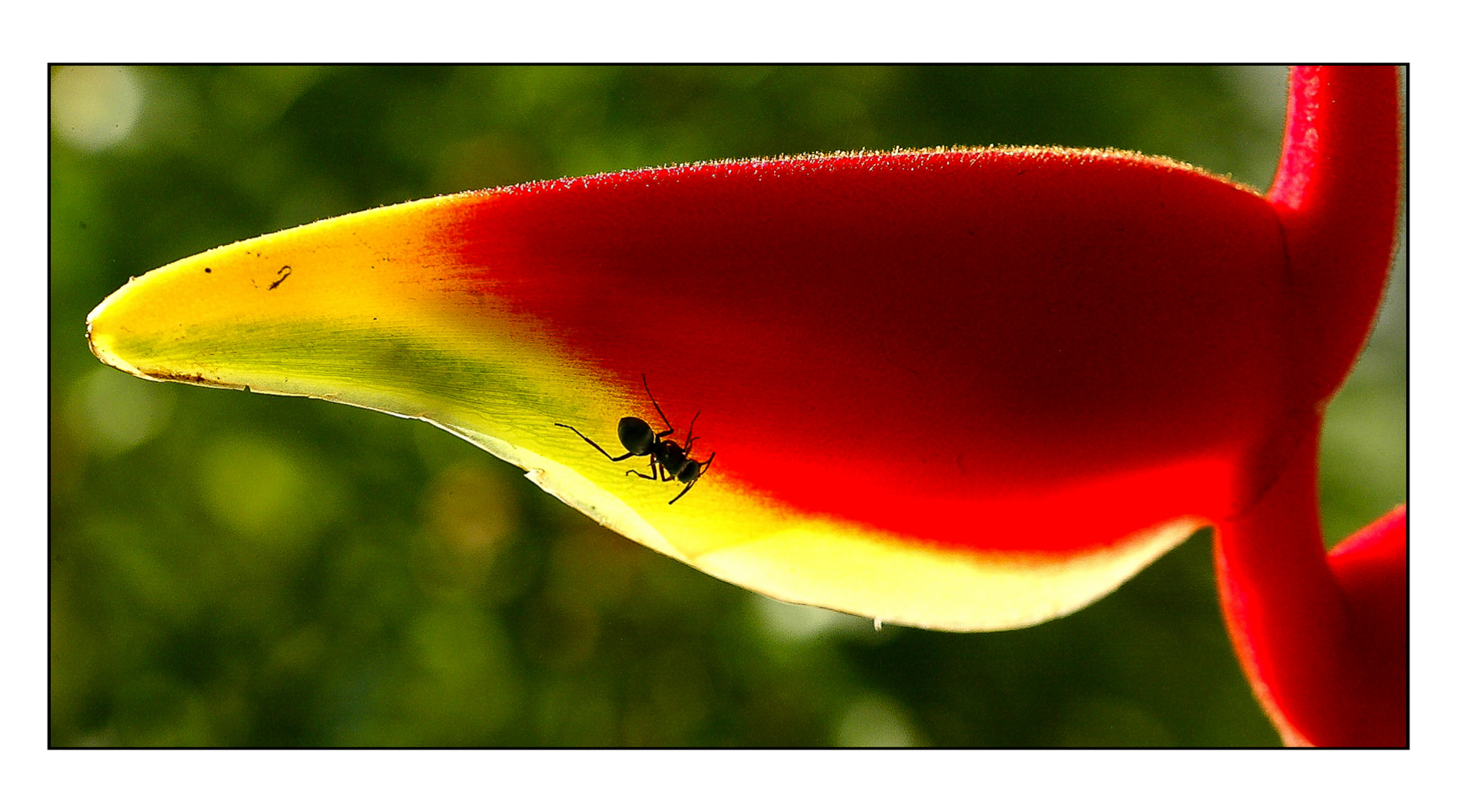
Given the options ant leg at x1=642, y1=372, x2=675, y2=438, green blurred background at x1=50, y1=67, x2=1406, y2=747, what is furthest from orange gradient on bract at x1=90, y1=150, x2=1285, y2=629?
green blurred background at x1=50, y1=67, x2=1406, y2=747

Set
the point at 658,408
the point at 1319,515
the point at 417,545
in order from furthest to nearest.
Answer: the point at 417,545 < the point at 1319,515 < the point at 658,408

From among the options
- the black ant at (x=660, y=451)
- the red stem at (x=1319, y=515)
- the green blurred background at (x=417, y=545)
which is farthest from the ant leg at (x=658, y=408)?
the green blurred background at (x=417, y=545)

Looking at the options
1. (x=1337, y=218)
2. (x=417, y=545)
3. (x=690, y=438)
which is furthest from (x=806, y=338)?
(x=417, y=545)

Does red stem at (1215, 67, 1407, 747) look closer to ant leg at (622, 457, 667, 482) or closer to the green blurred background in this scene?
ant leg at (622, 457, 667, 482)

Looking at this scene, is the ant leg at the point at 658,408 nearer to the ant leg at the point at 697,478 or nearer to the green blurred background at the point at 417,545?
the ant leg at the point at 697,478

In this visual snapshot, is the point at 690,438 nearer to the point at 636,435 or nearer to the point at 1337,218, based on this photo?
the point at 636,435
